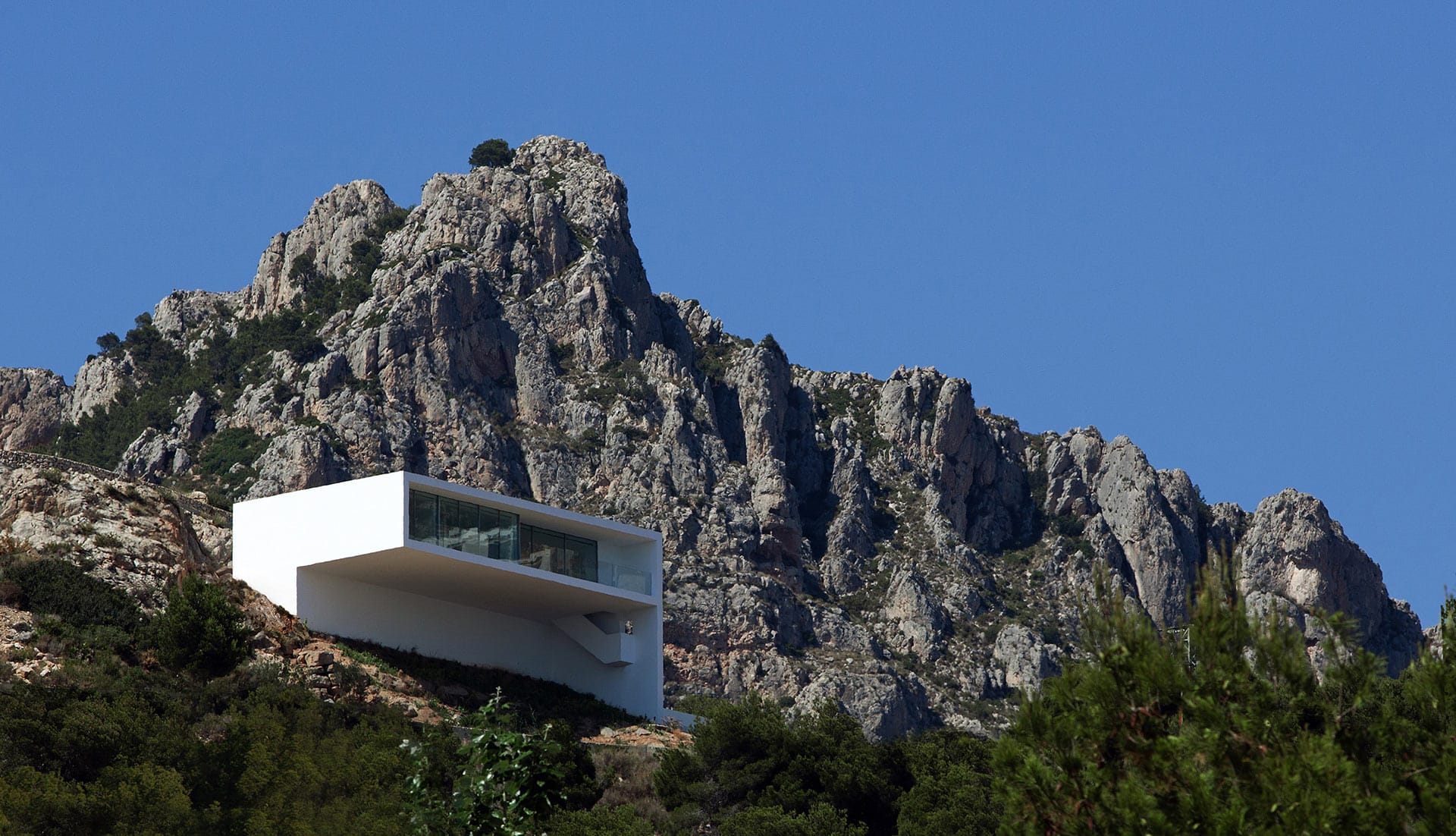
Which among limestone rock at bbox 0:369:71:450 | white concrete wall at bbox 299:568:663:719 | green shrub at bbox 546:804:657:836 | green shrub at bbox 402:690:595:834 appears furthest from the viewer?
limestone rock at bbox 0:369:71:450

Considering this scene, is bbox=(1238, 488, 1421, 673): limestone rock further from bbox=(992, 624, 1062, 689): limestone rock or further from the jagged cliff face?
bbox=(992, 624, 1062, 689): limestone rock

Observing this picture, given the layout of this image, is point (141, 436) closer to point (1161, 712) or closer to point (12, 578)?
point (12, 578)

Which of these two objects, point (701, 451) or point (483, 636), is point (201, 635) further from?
point (701, 451)

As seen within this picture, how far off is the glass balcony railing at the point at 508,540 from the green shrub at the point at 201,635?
5189 millimetres

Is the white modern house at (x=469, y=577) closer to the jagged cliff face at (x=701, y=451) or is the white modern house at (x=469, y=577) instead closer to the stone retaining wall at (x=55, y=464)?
the stone retaining wall at (x=55, y=464)

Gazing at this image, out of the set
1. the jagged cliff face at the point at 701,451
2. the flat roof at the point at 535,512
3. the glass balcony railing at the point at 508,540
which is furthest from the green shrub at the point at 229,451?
the glass balcony railing at the point at 508,540

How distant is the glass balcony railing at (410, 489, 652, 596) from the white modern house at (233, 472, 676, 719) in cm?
4

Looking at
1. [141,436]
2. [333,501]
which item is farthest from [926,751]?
[141,436]

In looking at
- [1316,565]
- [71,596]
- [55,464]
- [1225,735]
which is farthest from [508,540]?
[1316,565]

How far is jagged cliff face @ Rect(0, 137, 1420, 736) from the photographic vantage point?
10025 cm

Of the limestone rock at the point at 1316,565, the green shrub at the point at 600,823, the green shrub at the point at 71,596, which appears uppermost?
the limestone rock at the point at 1316,565

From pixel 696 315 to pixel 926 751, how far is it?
85561 mm

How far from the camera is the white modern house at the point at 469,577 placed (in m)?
44.4

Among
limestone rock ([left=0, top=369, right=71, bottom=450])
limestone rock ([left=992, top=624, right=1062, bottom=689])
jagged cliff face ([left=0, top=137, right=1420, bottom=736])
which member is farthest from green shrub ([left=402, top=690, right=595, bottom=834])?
limestone rock ([left=0, top=369, right=71, bottom=450])
